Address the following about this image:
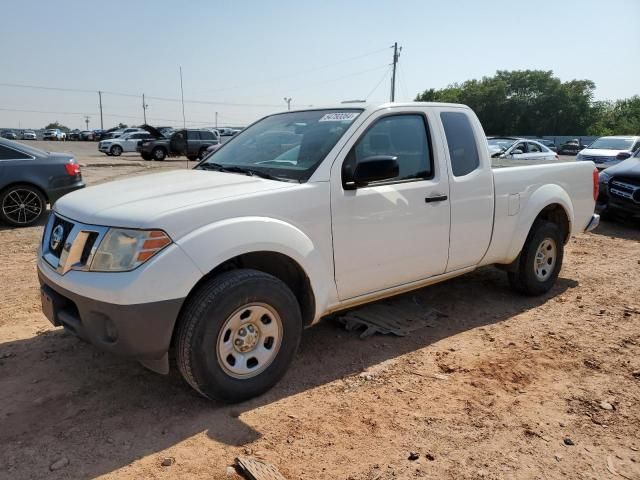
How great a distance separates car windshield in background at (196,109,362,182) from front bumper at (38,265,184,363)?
1.22m

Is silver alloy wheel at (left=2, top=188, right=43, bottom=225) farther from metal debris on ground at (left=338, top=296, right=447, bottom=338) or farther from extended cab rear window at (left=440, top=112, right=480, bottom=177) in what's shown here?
extended cab rear window at (left=440, top=112, right=480, bottom=177)

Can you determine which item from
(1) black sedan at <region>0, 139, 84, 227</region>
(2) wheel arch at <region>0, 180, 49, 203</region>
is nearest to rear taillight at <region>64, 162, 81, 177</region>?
(1) black sedan at <region>0, 139, 84, 227</region>

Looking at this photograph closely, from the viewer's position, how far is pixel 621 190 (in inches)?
363

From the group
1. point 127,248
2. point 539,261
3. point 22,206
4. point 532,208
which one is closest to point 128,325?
point 127,248

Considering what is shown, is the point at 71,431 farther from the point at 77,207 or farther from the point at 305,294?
the point at 305,294

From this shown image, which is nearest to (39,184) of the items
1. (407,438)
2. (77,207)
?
(77,207)

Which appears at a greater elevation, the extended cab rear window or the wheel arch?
the extended cab rear window

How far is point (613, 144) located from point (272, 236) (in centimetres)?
1893

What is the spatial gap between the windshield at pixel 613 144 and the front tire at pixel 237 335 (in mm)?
18260

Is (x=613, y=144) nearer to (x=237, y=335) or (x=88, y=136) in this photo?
(x=237, y=335)

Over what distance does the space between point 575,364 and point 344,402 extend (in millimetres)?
1834

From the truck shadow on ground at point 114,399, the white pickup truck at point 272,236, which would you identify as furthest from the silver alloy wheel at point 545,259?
the truck shadow on ground at point 114,399

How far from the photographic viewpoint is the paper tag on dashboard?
12.3ft

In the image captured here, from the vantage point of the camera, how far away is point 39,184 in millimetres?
8469
